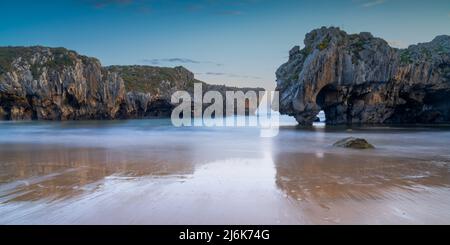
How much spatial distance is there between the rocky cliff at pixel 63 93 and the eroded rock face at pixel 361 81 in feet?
135

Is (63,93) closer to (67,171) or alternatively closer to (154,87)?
(154,87)

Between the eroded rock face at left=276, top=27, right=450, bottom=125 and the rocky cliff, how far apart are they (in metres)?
41.0

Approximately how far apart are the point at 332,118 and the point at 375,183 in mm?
34269

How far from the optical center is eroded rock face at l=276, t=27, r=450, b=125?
1356 inches

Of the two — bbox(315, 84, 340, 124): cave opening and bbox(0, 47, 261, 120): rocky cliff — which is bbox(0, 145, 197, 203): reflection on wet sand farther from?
bbox(0, 47, 261, 120): rocky cliff

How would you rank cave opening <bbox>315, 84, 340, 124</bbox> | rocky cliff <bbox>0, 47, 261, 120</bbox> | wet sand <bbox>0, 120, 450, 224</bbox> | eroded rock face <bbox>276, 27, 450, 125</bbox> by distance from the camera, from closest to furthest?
wet sand <bbox>0, 120, 450, 224</bbox> → eroded rock face <bbox>276, 27, 450, 125</bbox> → cave opening <bbox>315, 84, 340, 124</bbox> → rocky cliff <bbox>0, 47, 261, 120</bbox>

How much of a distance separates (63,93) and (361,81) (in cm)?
5255

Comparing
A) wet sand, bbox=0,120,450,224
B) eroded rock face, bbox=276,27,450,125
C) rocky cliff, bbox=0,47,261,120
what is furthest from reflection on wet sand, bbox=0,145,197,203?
rocky cliff, bbox=0,47,261,120

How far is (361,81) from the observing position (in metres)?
34.6

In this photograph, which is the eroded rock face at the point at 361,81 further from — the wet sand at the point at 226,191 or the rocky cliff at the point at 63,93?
the rocky cliff at the point at 63,93

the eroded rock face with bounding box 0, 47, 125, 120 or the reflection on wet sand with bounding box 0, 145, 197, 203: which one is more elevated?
the eroded rock face with bounding box 0, 47, 125, 120

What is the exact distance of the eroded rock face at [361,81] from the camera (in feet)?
113

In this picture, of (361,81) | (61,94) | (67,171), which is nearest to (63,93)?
(61,94)

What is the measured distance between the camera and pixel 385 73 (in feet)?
114
